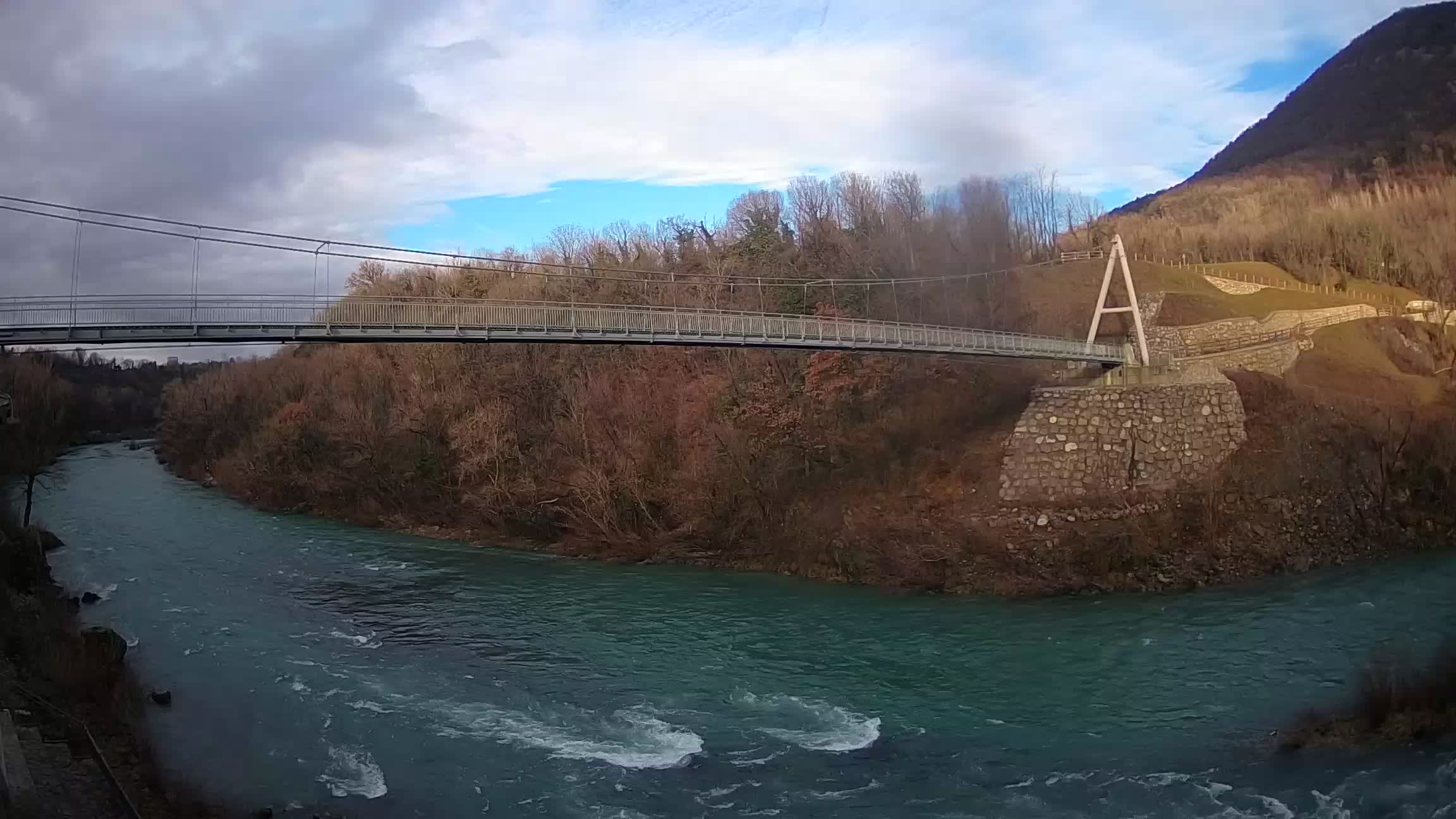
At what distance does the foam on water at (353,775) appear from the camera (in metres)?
12.2

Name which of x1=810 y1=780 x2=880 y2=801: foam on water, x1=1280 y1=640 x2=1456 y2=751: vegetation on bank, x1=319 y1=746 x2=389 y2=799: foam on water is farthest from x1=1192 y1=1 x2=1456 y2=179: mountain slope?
x1=319 y1=746 x2=389 y2=799: foam on water

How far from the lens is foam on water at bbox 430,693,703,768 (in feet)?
43.5

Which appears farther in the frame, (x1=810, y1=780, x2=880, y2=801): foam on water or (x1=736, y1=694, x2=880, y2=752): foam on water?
(x1=736, y1=694, x2=880, y2=752): foam on water

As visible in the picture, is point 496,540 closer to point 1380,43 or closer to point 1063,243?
point 1063,243

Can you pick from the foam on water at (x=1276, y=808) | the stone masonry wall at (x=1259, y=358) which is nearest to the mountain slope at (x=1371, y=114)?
the stone masonry wall at (x=1259, y=358)

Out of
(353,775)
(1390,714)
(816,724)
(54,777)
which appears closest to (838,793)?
(816,724)

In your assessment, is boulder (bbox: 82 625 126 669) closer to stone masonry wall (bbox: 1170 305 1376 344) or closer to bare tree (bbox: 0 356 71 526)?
bare tree (bbox: 0 356 71 526)

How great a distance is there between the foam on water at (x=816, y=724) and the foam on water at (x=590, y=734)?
56.6 inches

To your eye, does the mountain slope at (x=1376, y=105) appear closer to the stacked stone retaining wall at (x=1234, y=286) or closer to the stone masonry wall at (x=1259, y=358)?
the stacked stone retaining wall at (x=1234, y=286)

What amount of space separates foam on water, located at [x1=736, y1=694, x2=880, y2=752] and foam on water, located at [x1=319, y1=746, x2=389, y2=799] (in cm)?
546

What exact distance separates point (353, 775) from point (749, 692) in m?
6.28

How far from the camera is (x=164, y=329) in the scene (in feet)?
57.4

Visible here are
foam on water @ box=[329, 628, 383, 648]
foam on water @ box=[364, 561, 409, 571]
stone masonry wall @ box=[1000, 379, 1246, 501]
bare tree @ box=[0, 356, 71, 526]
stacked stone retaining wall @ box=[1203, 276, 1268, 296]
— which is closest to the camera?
foam on water @ box=[329, 628, 383, 648]

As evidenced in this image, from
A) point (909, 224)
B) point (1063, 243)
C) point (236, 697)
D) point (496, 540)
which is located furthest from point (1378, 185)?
point (236, 697)
